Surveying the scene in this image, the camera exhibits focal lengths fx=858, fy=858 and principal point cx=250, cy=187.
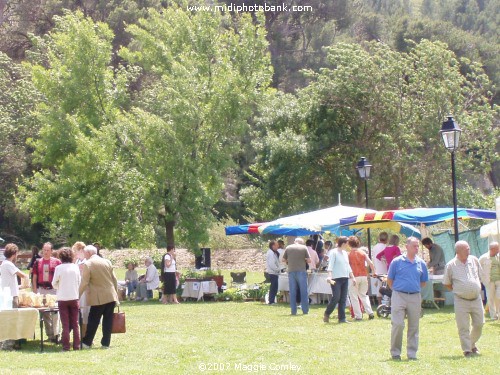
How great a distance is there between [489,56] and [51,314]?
1966 inches

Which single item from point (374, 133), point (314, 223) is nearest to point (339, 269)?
point (314, 223)

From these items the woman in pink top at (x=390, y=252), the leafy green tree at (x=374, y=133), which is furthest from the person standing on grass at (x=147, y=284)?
the leafy green tree at (x=374, y=133)

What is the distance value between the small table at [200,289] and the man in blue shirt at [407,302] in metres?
14.5

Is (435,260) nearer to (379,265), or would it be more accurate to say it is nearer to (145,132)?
(379,265)

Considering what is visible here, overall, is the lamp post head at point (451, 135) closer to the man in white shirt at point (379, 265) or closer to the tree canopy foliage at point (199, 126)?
the man in white shirt at point (379, 265)

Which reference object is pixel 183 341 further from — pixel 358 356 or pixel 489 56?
pixel 489 56

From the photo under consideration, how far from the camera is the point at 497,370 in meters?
10.5

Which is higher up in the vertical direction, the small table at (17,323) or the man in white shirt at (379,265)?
the man in white shirt at (379,265)

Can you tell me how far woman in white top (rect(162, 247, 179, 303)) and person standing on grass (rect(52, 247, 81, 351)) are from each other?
1077 centimetres

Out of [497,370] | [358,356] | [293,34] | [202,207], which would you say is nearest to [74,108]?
[202,207]

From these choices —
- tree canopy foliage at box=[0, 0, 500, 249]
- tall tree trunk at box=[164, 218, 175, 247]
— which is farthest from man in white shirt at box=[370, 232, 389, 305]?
tall tree trunk at box=[164, 218, 175, 247]

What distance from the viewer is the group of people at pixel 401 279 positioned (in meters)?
11.6

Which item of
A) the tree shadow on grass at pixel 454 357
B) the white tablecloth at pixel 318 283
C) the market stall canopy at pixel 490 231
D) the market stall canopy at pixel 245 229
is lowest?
the tree shadow on grass at pixel 454 357

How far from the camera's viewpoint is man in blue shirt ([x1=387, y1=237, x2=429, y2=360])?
1156 centimetres
